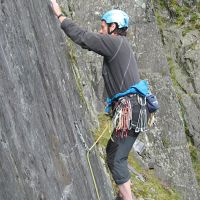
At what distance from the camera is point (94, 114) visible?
1227 centimetres

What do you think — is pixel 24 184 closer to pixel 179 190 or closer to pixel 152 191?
pixel 152 191

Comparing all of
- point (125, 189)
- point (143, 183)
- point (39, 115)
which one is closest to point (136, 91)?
point (125, 189)

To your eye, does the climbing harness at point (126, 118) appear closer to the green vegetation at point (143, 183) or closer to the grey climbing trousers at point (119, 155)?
the grey climbing trousers at point (119, 155)

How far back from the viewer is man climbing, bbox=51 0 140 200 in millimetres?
7457

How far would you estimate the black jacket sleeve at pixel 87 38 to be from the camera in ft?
24.4

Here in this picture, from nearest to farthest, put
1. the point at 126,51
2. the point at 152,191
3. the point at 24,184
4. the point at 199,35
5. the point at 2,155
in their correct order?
the point at 2,155, the point at 24,184, the point at 126,51, the point at 152,191, the point at 199,35

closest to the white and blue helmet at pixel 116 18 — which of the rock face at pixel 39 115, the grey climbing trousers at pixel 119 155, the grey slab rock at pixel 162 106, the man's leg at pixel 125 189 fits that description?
the rock face at pixel 39 115

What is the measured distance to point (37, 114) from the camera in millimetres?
5785

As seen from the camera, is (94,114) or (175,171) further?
(175,171)

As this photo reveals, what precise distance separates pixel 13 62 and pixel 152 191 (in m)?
7.12

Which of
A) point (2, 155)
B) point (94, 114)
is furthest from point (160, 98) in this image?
point (2, 155)

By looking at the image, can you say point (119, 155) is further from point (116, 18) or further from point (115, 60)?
point (116, 18)

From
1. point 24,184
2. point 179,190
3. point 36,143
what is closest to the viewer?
point 24,184

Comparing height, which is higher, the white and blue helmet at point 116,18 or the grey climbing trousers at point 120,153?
the white and blue helmet at point 116,18
